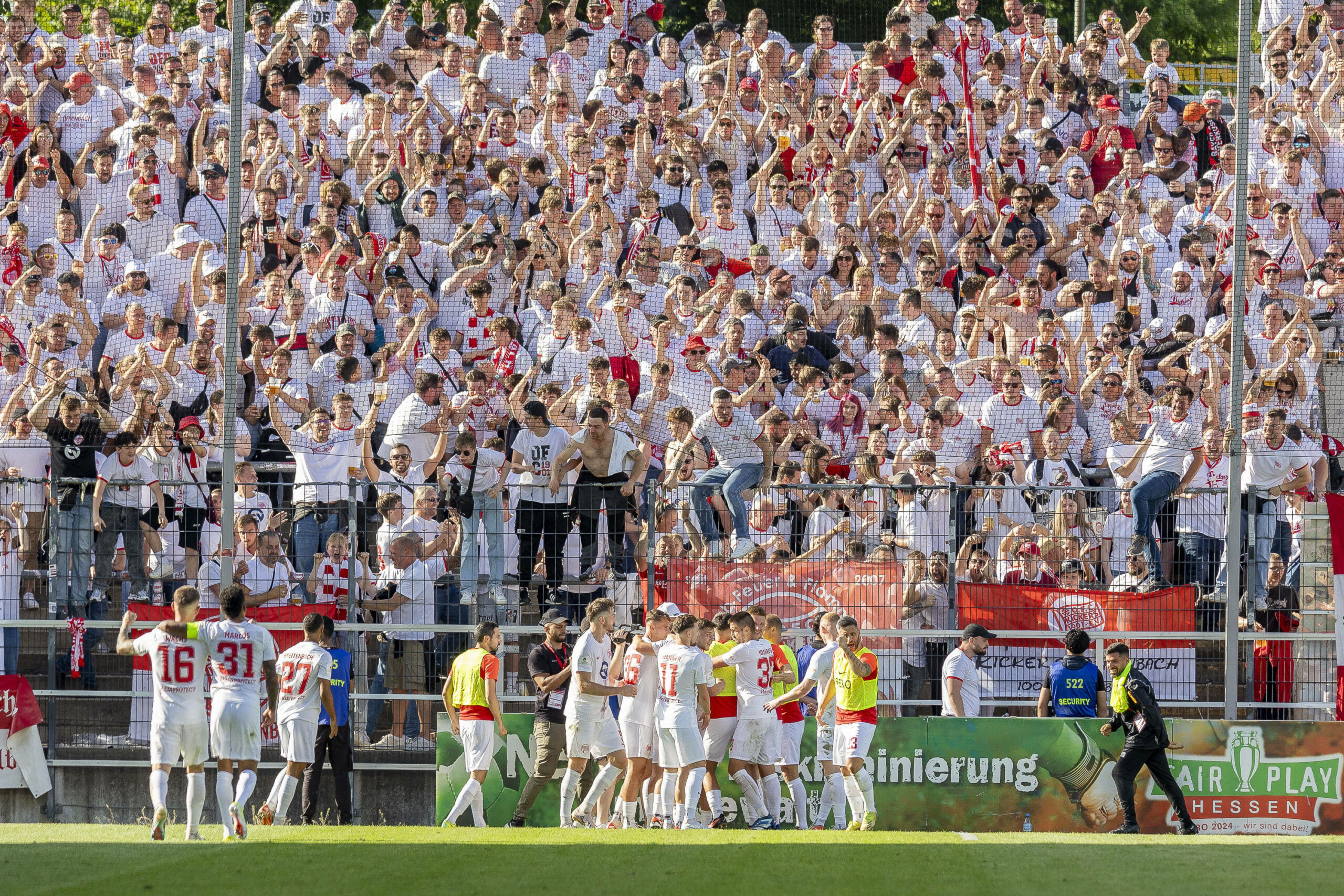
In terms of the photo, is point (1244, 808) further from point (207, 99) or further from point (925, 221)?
point (207, 99)

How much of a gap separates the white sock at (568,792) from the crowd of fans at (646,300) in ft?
5.02

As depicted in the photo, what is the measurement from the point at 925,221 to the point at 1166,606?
6186 millimetres

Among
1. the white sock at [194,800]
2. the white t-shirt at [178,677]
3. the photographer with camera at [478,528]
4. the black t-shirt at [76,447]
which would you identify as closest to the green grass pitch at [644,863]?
the white sock at [194,800]

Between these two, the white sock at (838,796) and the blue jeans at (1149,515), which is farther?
the blue jeans at (1149,515)

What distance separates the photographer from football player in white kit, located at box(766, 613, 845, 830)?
12148mm

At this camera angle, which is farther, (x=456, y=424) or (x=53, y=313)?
(x=53, y=313)

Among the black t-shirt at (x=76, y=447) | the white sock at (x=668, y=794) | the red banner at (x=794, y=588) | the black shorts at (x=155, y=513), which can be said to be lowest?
the white sock at (x=668, y=794)

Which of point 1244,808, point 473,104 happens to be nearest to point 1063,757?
point 1244,808

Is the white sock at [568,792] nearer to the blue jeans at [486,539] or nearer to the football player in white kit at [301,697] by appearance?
the blue jeans at [486,539]

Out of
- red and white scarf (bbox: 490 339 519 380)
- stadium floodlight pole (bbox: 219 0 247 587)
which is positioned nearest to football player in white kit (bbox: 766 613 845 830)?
stadium floodlight pole (bbox: 219 0 247 587)

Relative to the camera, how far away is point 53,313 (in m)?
16.3

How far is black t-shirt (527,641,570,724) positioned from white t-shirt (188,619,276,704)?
243 centimetres

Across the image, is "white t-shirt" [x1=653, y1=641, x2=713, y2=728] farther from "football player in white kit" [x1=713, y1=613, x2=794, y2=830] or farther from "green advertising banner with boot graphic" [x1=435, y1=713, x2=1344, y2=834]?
"green advertising banner with boot graphic" [x1=435, y1=713, x2=1344, y2=834]

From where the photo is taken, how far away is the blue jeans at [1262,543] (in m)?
12.8
